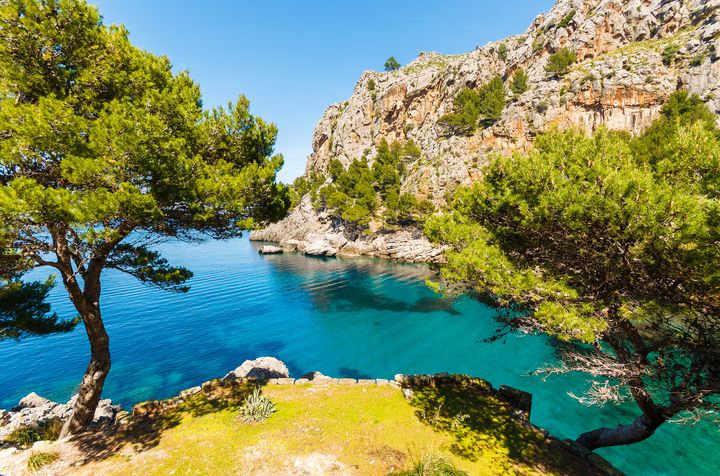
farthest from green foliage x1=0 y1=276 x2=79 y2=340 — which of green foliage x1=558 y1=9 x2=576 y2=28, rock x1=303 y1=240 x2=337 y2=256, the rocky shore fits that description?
green foliage x1=558 y1=9 x2=576 y2=28

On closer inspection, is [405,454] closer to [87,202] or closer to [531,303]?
[531,303]

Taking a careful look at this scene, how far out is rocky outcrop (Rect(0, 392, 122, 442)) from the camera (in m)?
12.0

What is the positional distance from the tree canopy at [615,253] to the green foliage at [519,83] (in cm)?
6538

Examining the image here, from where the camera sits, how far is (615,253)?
7.85 metres

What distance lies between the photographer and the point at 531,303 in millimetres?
8820

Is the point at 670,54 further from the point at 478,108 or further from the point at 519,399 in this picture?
the point at 519,399

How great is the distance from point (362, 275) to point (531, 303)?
38637 millimetres

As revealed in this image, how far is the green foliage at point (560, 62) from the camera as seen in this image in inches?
2299

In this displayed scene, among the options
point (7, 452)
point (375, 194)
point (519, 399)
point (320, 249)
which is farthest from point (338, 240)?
point (7, 452)

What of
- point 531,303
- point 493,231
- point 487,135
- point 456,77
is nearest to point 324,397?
point 531,303

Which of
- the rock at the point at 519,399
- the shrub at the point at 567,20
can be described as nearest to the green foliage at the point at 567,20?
the shrub at the point at 567,20

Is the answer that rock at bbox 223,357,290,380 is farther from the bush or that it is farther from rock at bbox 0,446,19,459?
rock at bbox 0,446,19,459

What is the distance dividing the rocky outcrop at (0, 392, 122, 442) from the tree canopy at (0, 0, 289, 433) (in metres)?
4.28

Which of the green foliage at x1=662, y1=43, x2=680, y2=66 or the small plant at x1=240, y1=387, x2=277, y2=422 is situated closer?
the small plant at x1=240, y1=387, x2=277, y2=422
